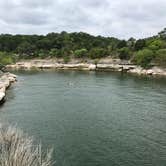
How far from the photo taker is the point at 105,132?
40.8m

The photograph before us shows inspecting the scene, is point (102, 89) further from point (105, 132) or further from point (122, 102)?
point (105, 132)

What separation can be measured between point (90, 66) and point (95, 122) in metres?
107

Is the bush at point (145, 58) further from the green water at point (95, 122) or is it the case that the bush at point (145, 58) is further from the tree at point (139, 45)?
the green water at point (95, 122)

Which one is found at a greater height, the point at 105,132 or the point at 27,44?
the point at 27,44

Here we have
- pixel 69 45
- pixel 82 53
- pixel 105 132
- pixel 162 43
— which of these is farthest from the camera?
pixel 69 45

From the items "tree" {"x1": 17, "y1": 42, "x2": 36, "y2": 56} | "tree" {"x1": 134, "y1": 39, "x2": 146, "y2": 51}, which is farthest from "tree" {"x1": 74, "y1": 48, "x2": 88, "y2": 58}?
"tree" {"x1": 17, "y1": 42, "x2": 36, "y2": 56}

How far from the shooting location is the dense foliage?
438 feet

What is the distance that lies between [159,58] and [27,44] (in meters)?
90.9

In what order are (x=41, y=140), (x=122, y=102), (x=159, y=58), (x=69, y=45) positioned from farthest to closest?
(x=69, y=45), (x=159, y=58), (x=122, y=102), (x=41, y=140)

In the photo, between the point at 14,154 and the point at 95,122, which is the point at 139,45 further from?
the point at 14,154

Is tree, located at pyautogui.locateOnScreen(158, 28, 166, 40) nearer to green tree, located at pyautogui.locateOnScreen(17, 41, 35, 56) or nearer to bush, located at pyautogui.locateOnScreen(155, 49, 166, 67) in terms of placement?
bush, located at pyautogui.locateOnScreen(155, 49, 166, 67)

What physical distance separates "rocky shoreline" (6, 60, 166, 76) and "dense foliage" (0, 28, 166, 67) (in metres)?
3.51

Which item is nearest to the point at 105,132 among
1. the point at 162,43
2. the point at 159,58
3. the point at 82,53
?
the point at 159,58

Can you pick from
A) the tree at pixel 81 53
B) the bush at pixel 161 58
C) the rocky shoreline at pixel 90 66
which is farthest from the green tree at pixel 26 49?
the bush at pixel 161 58
